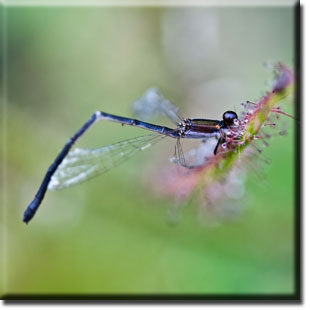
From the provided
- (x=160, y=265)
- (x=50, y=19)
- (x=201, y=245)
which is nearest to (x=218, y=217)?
(x=201, y=245)

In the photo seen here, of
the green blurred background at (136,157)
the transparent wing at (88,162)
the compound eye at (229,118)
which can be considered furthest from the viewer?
the green blurred background at (136,157)

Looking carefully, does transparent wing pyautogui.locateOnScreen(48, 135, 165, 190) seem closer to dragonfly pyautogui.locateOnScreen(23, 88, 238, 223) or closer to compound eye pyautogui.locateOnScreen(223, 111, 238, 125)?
dragonfly pyautogui.locateOnScreen(23, 88, 238, 223)

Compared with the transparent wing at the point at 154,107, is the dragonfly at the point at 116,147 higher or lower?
lower

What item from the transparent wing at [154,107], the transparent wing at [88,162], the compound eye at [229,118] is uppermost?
the transparent wing at [154,107]

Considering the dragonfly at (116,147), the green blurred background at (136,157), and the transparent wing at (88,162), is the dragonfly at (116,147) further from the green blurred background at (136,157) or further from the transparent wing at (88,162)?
the green blurred background at (136,157)

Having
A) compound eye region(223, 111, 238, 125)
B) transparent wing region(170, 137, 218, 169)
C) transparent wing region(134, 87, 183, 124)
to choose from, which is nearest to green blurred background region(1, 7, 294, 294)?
transparent wing region(134, 87, 183, 124)

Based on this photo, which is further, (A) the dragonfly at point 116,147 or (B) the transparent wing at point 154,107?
(B) the transparent wing at point 154,107

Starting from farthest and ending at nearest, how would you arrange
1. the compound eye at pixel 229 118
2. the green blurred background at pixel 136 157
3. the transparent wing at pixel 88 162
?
the green blurred background at pixel 136 157, the transparent wing at pixel 88 162, the compound eye at pixel 229 118

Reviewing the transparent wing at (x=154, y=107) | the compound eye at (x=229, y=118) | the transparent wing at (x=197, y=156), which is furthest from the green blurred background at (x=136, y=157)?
the compound eye at (x=229, y=118)

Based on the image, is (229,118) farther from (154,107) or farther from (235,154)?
(154,107)
